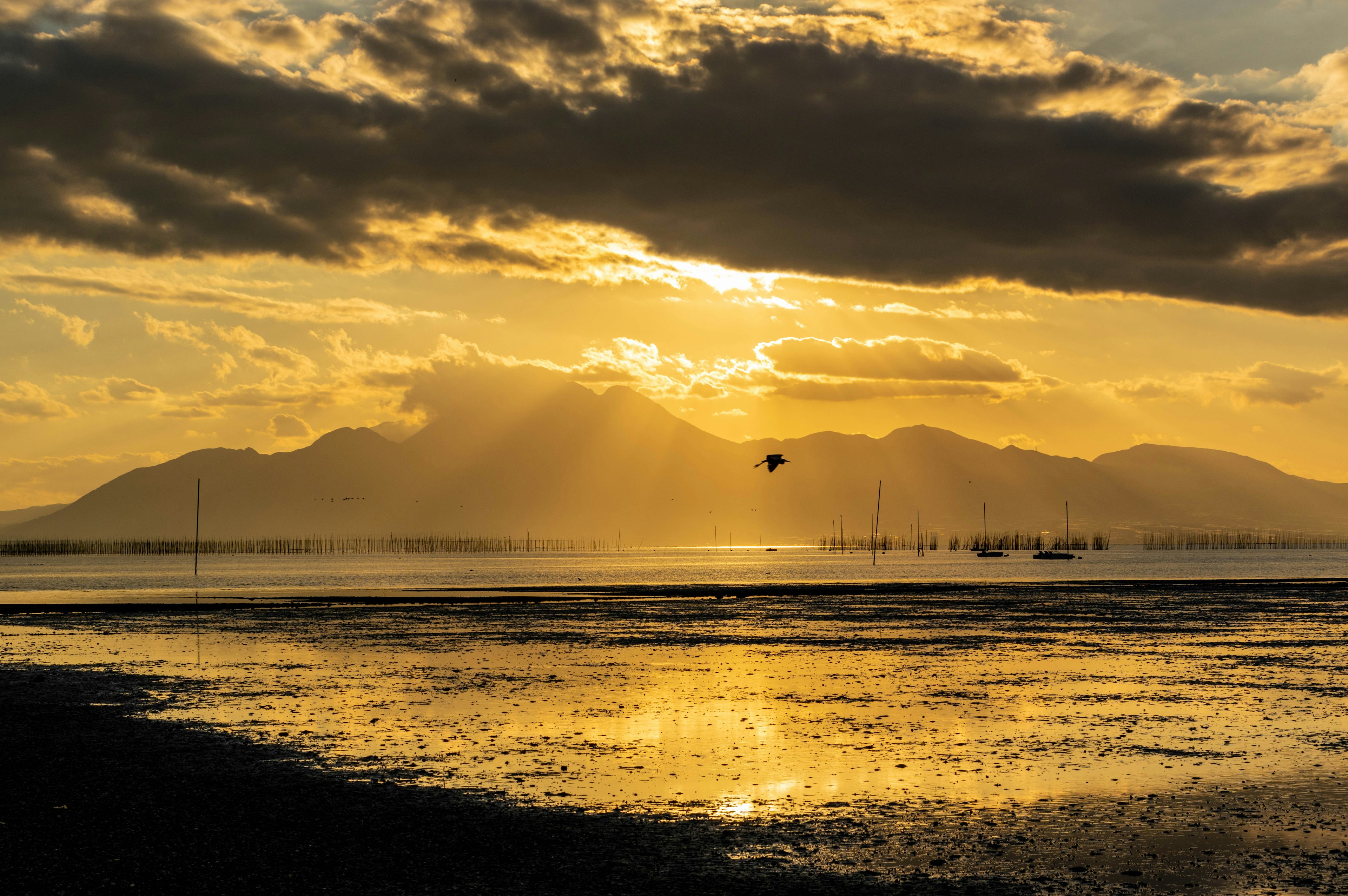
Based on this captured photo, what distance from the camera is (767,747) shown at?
854 inches

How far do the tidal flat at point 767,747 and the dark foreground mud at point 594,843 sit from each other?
7 centimetres

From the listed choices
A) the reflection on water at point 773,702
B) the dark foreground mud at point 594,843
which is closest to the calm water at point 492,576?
the reflection on water at point 773,702

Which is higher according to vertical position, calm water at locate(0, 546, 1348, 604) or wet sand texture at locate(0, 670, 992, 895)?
wet sand texture at locate(0, 670, 992, 895)

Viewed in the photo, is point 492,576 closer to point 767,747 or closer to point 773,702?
point 773,702

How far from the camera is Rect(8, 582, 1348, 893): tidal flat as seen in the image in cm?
1396

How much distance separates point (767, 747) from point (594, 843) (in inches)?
299

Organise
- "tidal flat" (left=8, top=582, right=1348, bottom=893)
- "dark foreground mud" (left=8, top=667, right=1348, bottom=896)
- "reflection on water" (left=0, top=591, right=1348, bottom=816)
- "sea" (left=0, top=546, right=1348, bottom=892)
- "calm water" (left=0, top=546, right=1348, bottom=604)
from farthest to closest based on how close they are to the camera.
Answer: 1. "calm water" (left=0, top=546, right=1348, bottom=604)
2. "reflection on water" (left=0, top=591, right=1348, bottom=816)
3. "sea" (left=0, top=546, right=1348, bottom=892)
4. "tidal flat" (left=8, top=582, right=1348, bottom=893)
5. "dark foreground mud" (left=8, top=667, right=1348, bottom=896)

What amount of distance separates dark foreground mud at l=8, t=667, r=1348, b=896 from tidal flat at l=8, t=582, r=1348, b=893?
0.22 ft

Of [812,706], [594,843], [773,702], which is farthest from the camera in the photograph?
[773,702]

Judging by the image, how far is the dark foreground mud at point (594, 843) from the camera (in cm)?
1297

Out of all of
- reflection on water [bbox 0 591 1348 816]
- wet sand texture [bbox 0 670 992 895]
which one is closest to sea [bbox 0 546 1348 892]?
reflection on water [bbox 0 591 1348 816]

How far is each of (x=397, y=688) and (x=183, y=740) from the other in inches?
319

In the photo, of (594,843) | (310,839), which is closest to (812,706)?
(594,843)

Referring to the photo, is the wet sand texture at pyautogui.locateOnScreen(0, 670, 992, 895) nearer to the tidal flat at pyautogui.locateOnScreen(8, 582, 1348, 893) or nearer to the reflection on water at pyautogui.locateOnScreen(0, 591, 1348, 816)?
the tidal flat at pyautogui.locateOnScreen(8, 582, 1348, 893)
